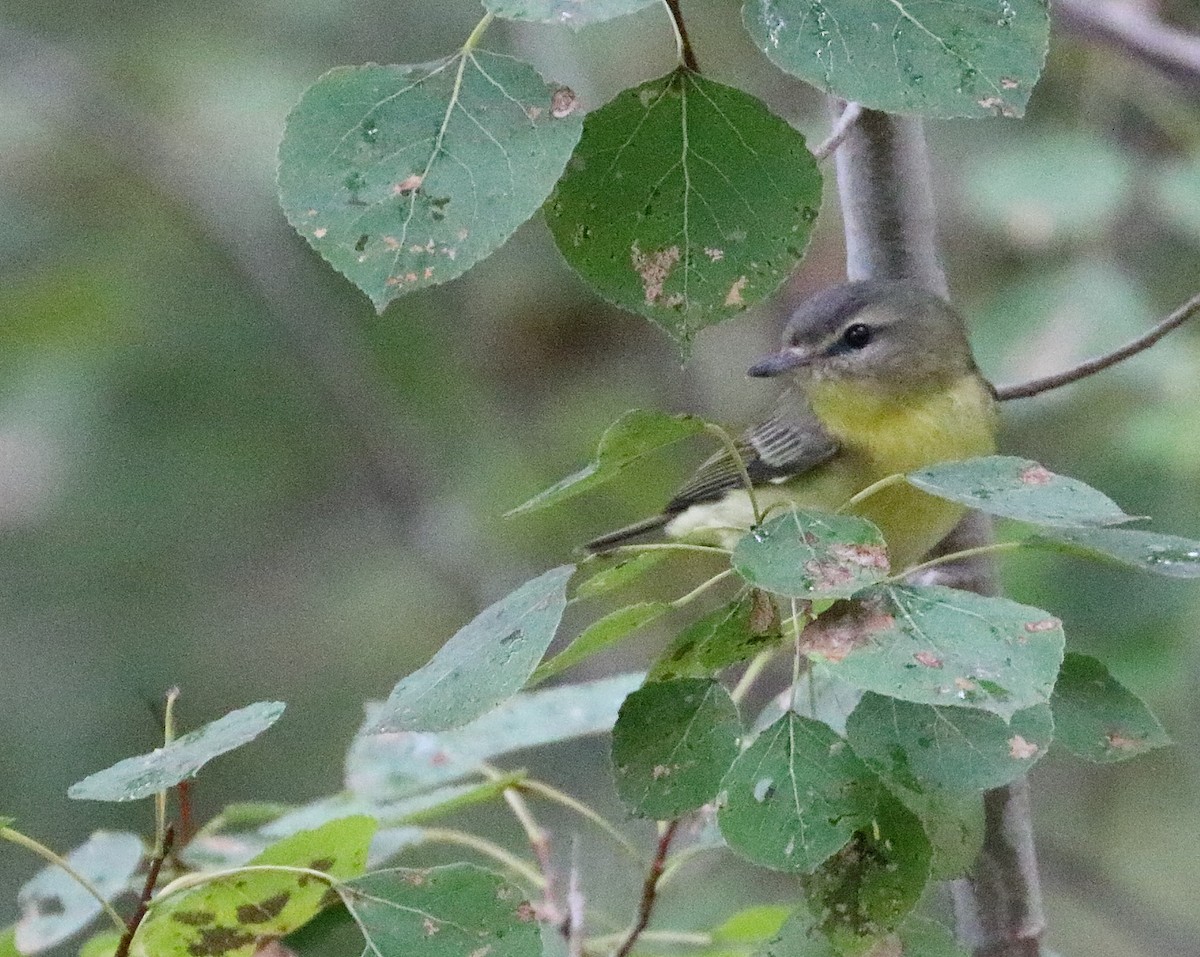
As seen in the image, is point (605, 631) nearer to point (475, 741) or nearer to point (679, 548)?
point (679, 548)

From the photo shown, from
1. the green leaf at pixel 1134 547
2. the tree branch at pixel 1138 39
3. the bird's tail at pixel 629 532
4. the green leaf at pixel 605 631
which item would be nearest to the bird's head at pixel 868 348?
the bird's tail at pixel 629 532

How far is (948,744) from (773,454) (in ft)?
4.15

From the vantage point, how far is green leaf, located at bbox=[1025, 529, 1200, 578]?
1.16m

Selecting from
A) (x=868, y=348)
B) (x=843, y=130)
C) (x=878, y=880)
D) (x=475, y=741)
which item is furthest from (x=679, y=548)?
(x=868, y=348)

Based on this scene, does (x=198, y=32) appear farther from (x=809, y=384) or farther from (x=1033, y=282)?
(x=809, y=384)

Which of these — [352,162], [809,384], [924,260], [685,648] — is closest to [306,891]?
[685,648]

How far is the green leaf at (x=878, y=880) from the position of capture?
3.61ft

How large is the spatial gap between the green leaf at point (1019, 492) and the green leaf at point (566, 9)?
0.37m

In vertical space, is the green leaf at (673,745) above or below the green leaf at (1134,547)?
above

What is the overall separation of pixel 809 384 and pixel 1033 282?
1036 mm

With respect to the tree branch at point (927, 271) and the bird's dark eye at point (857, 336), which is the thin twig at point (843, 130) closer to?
the tree branch at point (927, 271)

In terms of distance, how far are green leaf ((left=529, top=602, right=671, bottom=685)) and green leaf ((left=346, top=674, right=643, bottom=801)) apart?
1.58 feet

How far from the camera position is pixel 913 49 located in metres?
1.04

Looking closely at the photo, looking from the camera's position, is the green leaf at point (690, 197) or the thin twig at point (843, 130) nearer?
the green leaf at point (690, 197)
